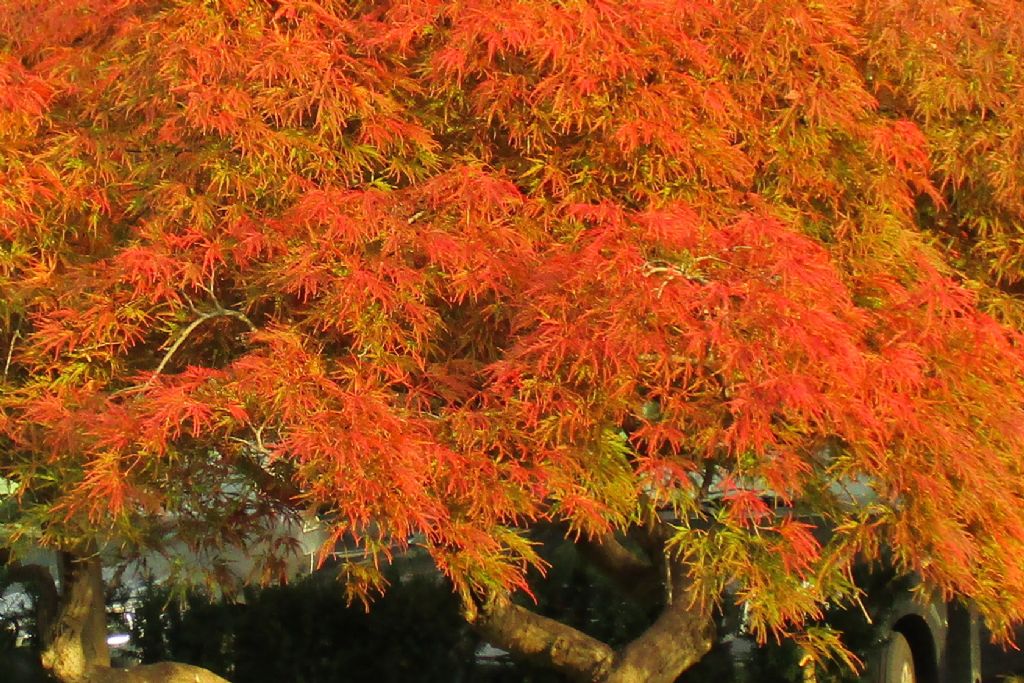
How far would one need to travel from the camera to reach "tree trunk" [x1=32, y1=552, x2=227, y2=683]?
202 inches

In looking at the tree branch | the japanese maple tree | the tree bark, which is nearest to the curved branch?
the japanese maple tree

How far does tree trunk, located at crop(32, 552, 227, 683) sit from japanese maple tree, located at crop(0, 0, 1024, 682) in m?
1.45

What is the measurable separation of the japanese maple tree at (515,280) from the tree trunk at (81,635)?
1453mm

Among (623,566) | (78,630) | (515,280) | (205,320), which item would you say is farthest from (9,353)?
(623,566)

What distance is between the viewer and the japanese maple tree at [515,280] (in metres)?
3.16

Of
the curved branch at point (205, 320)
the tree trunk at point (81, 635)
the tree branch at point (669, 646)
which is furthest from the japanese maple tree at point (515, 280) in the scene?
the tree trunk at point (81, 635)

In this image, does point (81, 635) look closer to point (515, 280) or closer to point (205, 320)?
point (205, 320)

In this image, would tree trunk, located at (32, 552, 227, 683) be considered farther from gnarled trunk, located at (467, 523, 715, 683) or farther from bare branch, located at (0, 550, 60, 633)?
gnarled trunk, located at (467, 523, 715, 683)

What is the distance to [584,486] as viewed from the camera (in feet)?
10.8

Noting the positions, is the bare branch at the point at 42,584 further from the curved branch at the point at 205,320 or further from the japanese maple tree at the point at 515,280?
the curved branch at the point at 205,320

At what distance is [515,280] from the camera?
3398 millimetres

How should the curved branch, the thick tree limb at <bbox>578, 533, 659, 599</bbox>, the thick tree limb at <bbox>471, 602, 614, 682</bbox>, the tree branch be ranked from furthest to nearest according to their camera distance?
the thick tree limb at <bbox>578, 533, 659, 599</bbox> → the thick tree limb at <bbox>471, 602, 614, 682</bbox> → the tree branch → the curved branch

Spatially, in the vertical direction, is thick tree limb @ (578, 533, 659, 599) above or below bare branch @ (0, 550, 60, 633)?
above

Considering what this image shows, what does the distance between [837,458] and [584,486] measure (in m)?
0.73
